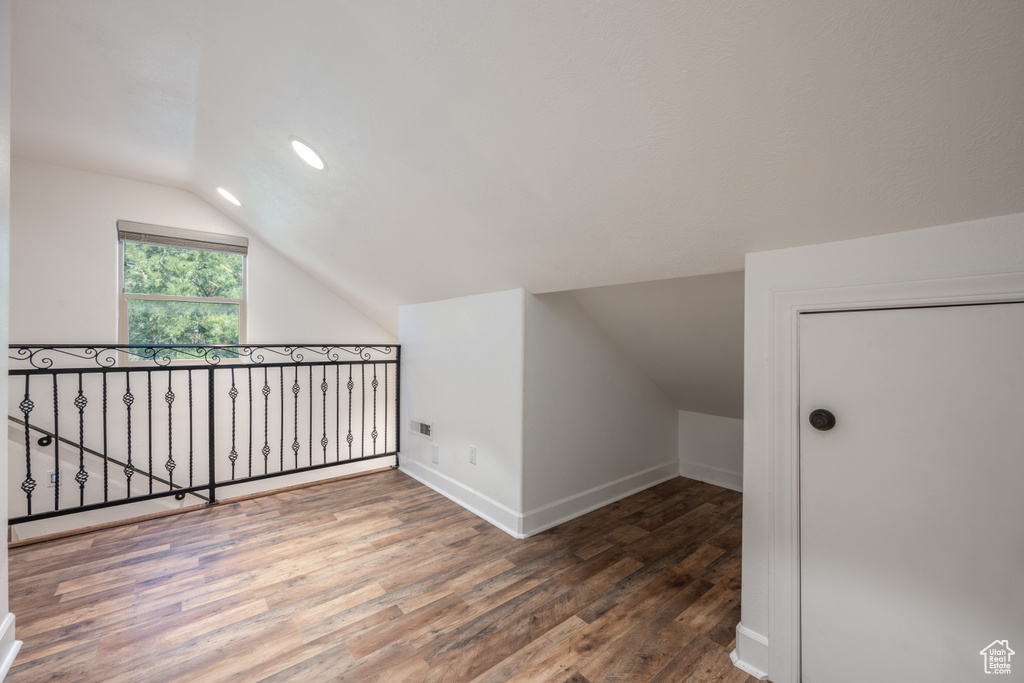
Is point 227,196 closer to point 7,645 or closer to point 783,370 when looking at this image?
point 7,645

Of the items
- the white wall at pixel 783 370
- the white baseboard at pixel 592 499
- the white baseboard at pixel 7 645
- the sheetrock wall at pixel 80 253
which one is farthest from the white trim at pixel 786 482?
the sheetrock wall at pixel 80 253

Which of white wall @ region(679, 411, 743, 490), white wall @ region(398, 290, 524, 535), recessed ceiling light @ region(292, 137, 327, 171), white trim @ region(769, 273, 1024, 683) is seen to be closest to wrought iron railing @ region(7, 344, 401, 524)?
white wall @ region(398, 290, 524, 535)

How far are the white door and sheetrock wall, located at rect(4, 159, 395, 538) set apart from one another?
14.2ft

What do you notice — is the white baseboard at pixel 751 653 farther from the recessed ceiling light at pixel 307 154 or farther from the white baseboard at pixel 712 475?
the recessed ceiling light at pixel 307 154

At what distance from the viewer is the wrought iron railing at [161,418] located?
297 cm

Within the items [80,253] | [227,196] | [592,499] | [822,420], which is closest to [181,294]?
[80,253]

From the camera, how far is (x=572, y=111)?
4.17 feet

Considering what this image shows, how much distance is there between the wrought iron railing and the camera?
297cm

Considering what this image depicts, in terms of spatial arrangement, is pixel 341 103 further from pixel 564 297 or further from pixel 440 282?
pixel 564 297

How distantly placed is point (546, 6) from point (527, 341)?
1.66 metres

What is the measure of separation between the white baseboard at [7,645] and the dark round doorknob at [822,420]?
9.36 ft

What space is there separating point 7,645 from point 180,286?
298 cm

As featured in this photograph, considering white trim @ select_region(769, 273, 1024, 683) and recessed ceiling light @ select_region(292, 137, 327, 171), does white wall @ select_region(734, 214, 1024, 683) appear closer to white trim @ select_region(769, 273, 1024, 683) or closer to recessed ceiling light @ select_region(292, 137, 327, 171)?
white trim @ select_region(769, 273, 1024, 683)

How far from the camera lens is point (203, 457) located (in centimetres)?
370
